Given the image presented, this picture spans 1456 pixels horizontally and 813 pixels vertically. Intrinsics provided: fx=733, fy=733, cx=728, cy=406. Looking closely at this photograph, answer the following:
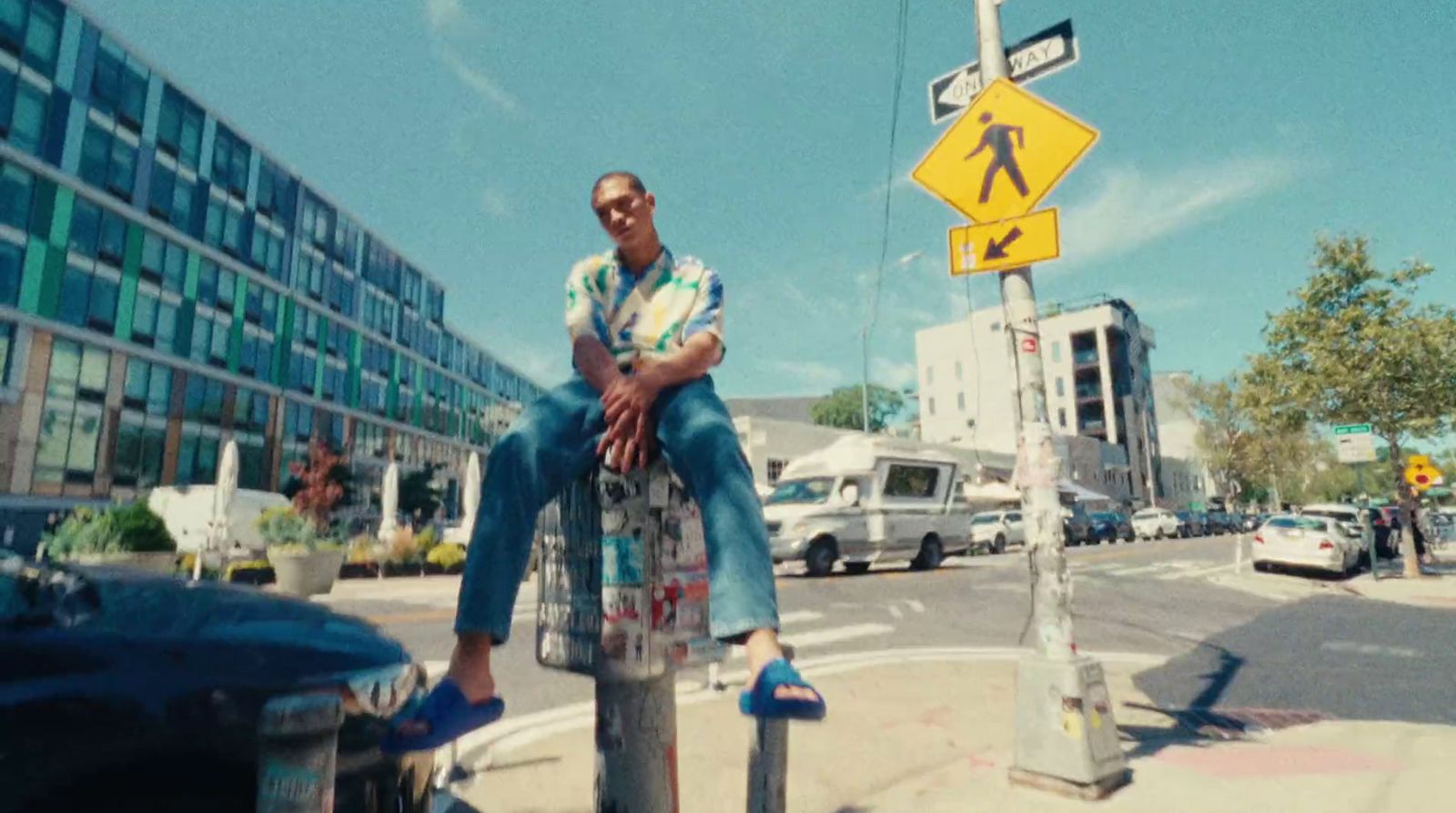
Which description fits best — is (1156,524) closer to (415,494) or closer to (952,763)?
(952,763)

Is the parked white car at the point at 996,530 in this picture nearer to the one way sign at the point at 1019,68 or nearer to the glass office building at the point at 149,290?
the one way sign at the point at 1019,68

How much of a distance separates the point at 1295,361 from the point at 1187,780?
18.4m

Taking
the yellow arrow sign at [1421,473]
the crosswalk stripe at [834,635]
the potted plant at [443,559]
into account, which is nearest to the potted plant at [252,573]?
the potted plant at [443,559]

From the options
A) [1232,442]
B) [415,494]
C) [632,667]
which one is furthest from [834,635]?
[1232,442]

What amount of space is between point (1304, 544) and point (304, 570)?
63.7 feet

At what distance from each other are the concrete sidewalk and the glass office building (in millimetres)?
35296

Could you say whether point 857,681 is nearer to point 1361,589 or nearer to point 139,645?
point 139,645

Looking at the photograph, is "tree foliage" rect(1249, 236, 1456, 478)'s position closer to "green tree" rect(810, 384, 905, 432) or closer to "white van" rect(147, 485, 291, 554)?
"white van" rect(147, 485, 291, 554)

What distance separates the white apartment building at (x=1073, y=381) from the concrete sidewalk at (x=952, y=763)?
1950 inches

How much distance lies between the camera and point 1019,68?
4301mm

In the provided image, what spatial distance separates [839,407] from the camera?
2630 inches

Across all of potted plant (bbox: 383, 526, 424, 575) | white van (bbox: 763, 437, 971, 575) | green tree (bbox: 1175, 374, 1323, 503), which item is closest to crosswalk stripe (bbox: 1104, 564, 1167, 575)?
white van (bbox: 763, 437, 971, 575)

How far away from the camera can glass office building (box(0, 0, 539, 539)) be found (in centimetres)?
2845

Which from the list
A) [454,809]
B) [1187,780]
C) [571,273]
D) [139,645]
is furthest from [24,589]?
[1187,780]
